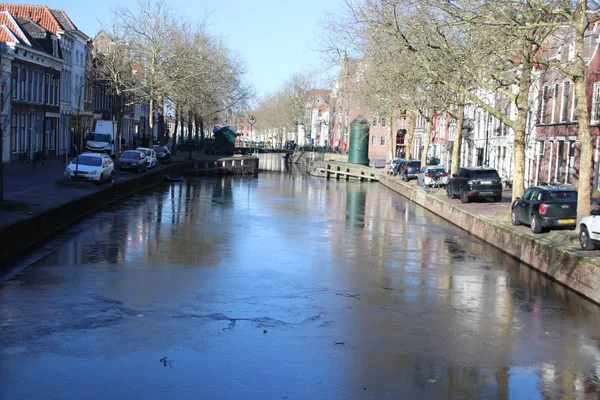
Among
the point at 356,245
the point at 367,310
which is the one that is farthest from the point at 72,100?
the point at 367,310

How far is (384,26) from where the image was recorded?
26438 millimetres

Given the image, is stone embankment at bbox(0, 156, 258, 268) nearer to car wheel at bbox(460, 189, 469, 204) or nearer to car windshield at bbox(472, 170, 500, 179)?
car wheel at bbox(460, 189, 469, 204)

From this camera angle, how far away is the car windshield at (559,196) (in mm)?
23922

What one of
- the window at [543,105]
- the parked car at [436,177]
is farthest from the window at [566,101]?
the parked car at [436,177]

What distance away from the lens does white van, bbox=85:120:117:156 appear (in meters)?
53.0

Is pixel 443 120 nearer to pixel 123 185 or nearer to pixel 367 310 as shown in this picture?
pixel 123 185

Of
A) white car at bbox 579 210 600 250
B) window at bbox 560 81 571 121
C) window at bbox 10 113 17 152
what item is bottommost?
white car at bbox 579 210 600 250

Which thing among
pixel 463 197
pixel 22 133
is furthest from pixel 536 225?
pixel 22 133

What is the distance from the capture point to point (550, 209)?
23.2 metres

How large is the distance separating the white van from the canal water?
91.5 feet

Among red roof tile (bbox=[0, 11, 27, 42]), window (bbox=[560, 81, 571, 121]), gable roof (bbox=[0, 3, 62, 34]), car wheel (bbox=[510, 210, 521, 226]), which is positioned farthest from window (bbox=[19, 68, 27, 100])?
car wheel (bbox=[510, 210, 521, 226])

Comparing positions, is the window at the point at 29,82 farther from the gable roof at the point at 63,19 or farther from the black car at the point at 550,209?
the black car at the point at 550,209

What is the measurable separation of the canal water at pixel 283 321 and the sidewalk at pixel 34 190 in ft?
4.31

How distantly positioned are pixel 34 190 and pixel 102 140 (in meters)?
23.2
